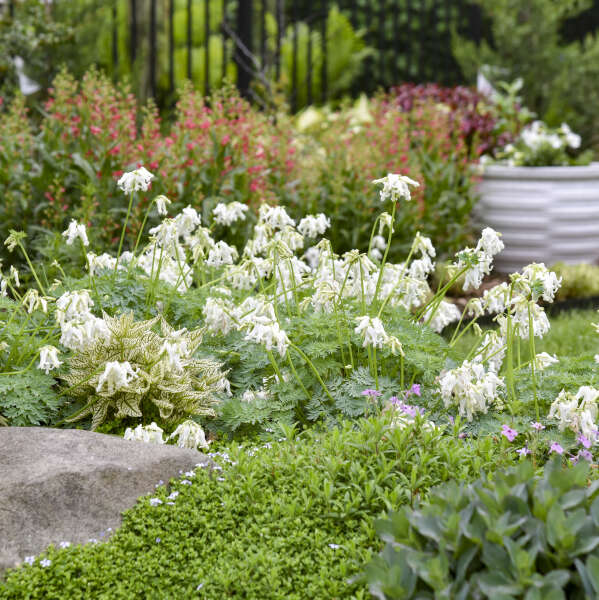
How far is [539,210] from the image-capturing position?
785cm

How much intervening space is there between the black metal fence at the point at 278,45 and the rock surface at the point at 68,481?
636 cm

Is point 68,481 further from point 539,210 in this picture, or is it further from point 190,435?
point 539,210

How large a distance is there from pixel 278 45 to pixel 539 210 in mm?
3412

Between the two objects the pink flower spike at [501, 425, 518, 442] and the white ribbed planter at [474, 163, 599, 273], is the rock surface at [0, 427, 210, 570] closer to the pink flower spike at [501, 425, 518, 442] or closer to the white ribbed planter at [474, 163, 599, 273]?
the pink flower spike at [501, 425, 518, 442]

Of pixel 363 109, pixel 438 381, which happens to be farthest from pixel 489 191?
pixel 438 381

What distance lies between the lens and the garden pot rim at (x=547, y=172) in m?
7.80

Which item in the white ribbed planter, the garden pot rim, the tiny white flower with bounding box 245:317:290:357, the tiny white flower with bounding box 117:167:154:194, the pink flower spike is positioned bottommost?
the white ribbed planter

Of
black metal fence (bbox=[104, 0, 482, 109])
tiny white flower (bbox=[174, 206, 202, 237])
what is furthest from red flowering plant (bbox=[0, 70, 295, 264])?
black metal fence (bbox=[104, 0, 482, 109])

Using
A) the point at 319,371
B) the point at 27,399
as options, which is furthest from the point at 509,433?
the point at 27,399

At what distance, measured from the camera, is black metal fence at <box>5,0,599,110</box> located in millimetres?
9289

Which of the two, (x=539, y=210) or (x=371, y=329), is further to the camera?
(x=539, y=210)

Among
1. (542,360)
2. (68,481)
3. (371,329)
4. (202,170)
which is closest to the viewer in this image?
(68,481)

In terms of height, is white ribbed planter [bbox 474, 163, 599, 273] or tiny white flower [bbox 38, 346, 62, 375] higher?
tiny white flower [bbox 38, 346, 62, 375]

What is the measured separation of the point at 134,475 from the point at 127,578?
0.42 meters
